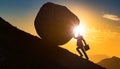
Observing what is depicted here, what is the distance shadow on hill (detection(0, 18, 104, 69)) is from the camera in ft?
49.9

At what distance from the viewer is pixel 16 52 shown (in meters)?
15.7

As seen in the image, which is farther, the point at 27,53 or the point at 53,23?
the point at 53,23

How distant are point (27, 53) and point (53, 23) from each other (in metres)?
4.87

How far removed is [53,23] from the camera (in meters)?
20.2

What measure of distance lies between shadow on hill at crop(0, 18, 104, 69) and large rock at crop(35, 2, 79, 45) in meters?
0.68

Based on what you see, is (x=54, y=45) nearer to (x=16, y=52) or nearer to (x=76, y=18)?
(x=76, y=18)

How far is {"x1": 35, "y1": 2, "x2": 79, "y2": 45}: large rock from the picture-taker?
20.1 m

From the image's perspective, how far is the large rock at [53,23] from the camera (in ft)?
65.9

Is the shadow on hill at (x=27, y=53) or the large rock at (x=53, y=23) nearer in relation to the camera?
the shadow on hill at (x=27, y=53)

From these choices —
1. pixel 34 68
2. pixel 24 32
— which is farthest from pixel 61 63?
pixel 24 32

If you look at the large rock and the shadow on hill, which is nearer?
the shadow on hill

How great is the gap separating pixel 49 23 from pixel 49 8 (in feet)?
4.14

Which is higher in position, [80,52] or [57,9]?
[57,9]

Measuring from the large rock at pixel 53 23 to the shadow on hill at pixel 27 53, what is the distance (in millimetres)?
678
